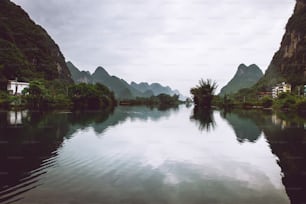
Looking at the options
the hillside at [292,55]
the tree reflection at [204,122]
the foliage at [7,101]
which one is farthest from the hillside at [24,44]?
the hillside at [292,55]

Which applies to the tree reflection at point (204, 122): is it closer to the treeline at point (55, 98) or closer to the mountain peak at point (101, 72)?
the treeline at point (55, 98)

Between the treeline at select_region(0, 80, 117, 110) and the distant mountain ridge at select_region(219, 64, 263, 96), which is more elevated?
the distant mountain ridge at select_region(219, 64, 263, 96)

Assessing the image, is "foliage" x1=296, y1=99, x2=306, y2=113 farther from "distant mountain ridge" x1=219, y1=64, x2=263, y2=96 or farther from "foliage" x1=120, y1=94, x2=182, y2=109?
"distant mountain ridge" x1=219, y1=64, x2=263, y2=96

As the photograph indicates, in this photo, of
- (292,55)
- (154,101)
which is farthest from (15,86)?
(292,55)

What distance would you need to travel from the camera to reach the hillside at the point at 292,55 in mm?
74375

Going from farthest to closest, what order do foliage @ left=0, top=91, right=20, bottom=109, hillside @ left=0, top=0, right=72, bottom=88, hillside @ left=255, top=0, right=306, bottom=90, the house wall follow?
hillside @ left=255, top=0, right=306, bottom=90 → hillside @ left=0, top=0, right=72, bottom=88 → the house wall → foliage @ left=0, top=91, right=20, bottom=109

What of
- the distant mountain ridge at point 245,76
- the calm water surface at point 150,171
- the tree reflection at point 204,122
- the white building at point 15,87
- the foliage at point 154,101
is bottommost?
the calm water surface at point 150,171

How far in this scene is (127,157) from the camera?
785 cm

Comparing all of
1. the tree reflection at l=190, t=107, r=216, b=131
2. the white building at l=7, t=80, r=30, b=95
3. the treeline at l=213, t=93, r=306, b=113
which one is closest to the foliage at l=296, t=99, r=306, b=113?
the treeline at l=213, t=93, r=306, b=113

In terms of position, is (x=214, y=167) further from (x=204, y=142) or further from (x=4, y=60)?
(x=4, y=60)

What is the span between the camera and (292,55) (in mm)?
82812

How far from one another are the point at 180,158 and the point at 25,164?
4.34 meters

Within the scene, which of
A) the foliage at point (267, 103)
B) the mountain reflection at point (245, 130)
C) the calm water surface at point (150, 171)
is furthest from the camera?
the foliage at point (267, 103)

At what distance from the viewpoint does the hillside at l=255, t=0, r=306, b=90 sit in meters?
74.4
